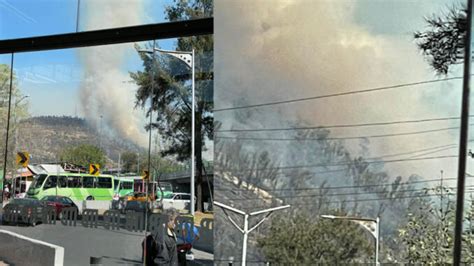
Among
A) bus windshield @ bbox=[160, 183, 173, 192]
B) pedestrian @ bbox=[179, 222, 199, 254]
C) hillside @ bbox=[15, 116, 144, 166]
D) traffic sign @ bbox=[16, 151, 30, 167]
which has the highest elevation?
hillside @ bbox=[15, 116, 144, 166]

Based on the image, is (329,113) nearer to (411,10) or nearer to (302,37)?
(302,37)

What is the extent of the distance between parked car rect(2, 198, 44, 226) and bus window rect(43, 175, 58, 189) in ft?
0.69

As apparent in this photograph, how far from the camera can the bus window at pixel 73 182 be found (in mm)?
5809

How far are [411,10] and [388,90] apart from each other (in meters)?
0.70

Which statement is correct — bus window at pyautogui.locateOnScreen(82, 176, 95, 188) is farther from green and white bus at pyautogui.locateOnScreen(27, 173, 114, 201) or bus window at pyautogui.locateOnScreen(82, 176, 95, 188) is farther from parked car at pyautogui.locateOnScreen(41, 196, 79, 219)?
parked car at pyautogui.locateOnScreen(41, 196, 79, 219)

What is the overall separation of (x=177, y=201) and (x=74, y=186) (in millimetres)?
1352

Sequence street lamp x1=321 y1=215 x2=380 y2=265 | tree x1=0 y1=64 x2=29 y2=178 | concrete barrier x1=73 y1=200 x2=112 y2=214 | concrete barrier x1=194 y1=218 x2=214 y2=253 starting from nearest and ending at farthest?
street lamp x1=321 y1=215 x2=380 y2=265, concrete barrier x1=194 y1=218 x2=214 y2=253, concrete barrier x1=73 y1=200 x2=112 y2=214, tree x1=0 y1=64 x2=29 y2=178

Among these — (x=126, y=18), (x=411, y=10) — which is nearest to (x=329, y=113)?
(x=411, y=10)

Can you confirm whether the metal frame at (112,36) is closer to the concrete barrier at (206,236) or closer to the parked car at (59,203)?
the parked car at (59,203)

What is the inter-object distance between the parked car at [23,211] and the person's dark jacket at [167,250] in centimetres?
166

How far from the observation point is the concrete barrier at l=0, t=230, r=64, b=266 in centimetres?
573

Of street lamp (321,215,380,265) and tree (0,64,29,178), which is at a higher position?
tree (0,64,29,178)

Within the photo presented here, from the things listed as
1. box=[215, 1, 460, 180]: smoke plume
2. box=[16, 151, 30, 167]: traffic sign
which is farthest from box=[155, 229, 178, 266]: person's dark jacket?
box=[16, 151, 30, 167]: traffic sign

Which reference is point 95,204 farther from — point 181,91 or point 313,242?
point 313,242
